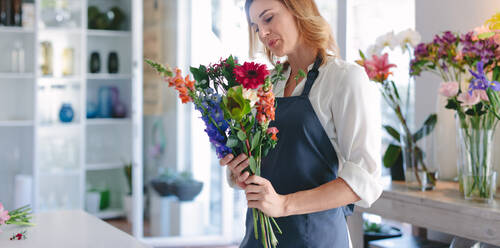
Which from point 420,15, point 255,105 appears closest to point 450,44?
point 420,15

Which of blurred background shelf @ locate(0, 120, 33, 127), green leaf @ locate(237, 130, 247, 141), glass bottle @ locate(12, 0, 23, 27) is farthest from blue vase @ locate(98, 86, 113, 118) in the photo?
green leaf @ locate(237, 130, 247, 141)

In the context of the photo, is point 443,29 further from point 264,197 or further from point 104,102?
point 104,102

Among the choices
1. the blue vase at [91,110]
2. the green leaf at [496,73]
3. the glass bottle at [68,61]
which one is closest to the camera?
the green leaf at [496,73]

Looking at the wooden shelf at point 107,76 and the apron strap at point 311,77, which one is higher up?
the wooden shelf at point 107,76

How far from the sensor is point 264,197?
1.32m

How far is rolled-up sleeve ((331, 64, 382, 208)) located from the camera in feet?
4.48

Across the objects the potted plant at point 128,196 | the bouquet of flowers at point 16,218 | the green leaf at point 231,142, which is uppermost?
the green leaf at point 231,142

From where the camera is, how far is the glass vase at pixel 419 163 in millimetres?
2365

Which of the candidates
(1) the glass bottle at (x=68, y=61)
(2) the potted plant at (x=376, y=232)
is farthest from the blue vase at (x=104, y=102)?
(2) the potted plant at (x=376, y=232)

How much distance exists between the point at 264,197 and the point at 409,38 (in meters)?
1.44

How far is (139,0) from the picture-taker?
460 cm

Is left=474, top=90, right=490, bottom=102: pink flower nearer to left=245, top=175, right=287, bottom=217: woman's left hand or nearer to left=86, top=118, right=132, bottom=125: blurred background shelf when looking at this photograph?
left=245, top=175, right=287, bottom=217: woman's left hand

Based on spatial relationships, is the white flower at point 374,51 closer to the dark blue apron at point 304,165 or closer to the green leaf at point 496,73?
the green leaf at point 496,73

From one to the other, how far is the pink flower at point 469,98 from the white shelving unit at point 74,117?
320 centimetres
